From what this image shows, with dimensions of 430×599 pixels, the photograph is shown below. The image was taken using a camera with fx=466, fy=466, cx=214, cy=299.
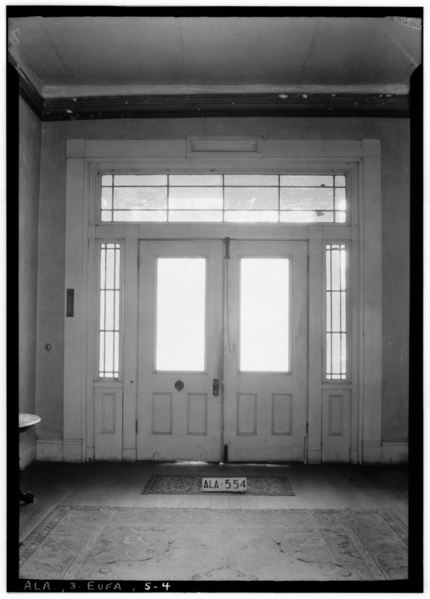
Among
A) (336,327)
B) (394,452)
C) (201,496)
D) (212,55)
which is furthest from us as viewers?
(336,327)

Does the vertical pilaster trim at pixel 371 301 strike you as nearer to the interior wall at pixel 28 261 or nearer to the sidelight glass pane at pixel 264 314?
the sidelight glass pane at pixel 264 314

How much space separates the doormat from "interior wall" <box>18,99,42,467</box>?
123 cm

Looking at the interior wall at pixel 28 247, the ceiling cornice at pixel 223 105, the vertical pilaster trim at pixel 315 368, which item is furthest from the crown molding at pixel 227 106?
the vertical pilaster trim at pixel 315 368

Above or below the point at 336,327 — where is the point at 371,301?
above

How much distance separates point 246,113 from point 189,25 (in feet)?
3.74

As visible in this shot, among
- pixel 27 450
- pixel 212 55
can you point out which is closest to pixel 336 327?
pixel 212 55

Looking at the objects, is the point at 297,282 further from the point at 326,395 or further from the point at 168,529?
the point at 168,529

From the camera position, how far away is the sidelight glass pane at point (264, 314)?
4.42 meters

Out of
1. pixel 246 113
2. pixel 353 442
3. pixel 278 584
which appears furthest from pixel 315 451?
pixel 246 113

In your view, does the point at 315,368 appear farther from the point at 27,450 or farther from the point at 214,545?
the point at 27,450

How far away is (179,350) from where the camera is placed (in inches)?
175

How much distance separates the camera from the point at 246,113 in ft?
14.4

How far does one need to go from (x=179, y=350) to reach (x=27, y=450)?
5.32 feet

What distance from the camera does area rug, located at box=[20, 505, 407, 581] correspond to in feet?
8.12
